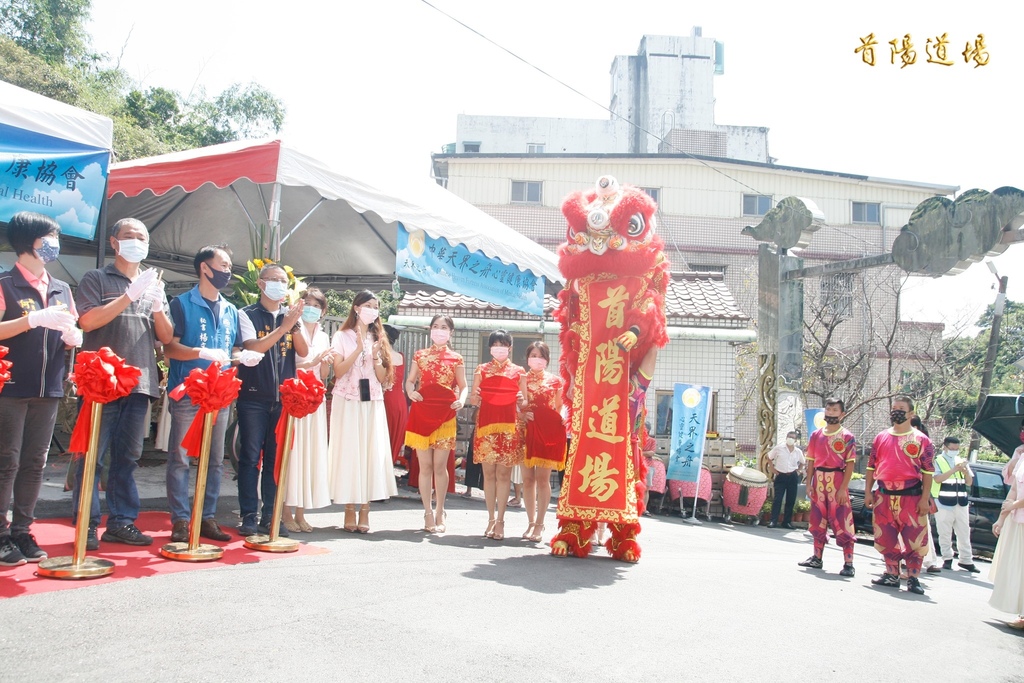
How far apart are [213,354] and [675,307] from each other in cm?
1215

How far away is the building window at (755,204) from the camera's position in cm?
2522

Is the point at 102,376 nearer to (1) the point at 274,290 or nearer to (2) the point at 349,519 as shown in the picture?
(1) the point at 274,290

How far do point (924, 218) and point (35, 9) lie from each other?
835 inches

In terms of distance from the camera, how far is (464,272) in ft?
29.5

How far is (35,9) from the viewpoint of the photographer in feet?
66.9

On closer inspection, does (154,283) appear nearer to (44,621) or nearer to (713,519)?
(44,621)

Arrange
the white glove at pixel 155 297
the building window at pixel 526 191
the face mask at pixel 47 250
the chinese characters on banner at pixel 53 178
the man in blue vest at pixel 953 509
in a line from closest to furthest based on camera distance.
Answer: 1. the face mask at pixel 47 250
2. the white glove at pixel 155 297
3. the chinese characters on banner at pixel 53 178
4. the man in blue vest at pixel 953 509
5. the building window at pixel 526 191

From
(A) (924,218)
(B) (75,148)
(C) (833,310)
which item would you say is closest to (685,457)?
(A) (924,218)

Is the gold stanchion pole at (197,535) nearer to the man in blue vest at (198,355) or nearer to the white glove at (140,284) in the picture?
the man in blue vest at (198,355)

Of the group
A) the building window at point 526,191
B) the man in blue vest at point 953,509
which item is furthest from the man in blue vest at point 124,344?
the building window at point 526,191

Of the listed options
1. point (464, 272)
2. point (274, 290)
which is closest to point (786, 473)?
point (464, 272)

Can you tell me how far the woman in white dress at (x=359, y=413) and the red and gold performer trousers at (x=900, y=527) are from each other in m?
4.35

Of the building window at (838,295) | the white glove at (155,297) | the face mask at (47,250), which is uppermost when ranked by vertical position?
the building window at (838,295)

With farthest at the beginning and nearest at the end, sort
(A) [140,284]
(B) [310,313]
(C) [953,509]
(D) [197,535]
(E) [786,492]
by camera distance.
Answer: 1. (E) [786,492]
2. (C) [953,509]
3. (B) [310,313]
4. (D) [197,535]
5. (A) [140,284]
